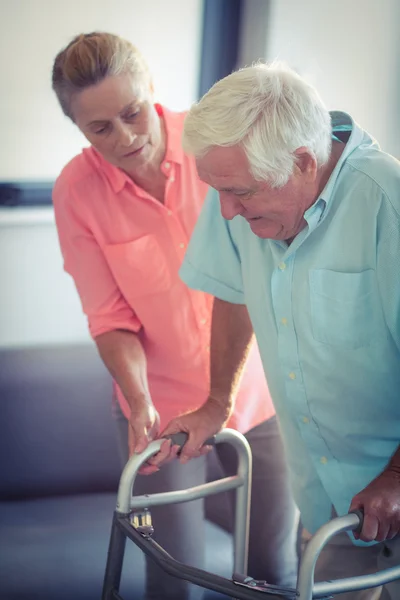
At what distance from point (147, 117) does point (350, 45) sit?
5.40 ft

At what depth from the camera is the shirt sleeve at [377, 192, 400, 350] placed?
126 cm

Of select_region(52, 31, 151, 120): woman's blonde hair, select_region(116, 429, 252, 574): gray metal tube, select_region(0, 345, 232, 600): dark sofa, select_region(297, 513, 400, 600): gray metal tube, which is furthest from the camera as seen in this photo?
select_region(0, 345, 232, 600): dark sofa

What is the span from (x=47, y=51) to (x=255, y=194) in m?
1.94

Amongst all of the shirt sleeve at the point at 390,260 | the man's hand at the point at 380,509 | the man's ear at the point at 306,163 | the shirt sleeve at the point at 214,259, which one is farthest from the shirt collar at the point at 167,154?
the man's hand at the point at 380,509

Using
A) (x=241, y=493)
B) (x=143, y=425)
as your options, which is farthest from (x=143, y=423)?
(x=241, y=493)

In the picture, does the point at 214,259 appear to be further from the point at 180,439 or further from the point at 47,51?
the point at 47,51

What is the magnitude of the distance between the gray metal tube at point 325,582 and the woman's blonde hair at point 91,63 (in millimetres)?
1025

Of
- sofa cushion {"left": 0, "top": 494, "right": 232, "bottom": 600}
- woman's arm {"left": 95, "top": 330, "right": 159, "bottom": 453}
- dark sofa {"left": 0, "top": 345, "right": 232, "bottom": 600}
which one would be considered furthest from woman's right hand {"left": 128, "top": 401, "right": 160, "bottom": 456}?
dark sofa {"left": 0, "top": 345, "right": 232, "bottom": 600}

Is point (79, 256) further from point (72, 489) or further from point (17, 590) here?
point (72, 489)

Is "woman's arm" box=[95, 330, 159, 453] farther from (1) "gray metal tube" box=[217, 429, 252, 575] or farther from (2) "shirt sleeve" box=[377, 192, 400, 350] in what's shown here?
(2) "shirt sleeve" box=[377, 192, 400, 350]

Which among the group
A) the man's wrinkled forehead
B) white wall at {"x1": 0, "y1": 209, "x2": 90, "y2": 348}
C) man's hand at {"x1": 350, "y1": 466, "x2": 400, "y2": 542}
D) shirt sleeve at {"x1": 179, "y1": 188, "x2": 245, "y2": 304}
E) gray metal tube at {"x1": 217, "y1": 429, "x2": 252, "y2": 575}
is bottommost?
white wall at {"x1": 0, "y1": 209, "x2": 90, "y2": 348}

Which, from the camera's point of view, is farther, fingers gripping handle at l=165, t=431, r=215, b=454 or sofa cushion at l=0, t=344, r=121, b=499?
sofa cushion at l=0, t=344, r=121, b=499

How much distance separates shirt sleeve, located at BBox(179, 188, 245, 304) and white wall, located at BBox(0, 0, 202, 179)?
155 centimetres

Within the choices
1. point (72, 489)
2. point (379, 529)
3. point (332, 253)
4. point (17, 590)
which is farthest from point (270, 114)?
point (72, 489)
